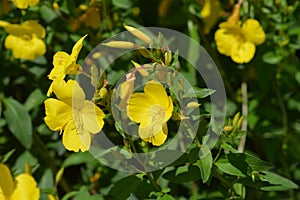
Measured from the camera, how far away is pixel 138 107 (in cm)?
147

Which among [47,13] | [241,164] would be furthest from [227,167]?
[47,13]

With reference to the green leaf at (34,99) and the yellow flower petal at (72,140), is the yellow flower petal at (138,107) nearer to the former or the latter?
the yellow flower petal at (72,140)

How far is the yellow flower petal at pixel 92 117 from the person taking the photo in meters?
1.40

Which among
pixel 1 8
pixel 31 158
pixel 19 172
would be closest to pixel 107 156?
pixel 19 172

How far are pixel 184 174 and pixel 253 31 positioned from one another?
705 millimetres

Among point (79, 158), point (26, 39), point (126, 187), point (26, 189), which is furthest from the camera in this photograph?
point (26, 39)

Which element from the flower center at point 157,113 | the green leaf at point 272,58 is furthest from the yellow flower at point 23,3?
the green leaf at point 272,58

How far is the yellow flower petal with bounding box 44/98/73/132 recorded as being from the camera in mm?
1444

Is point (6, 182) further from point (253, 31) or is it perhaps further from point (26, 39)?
point (253, 31)

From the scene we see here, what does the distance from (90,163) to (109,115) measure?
0.58m

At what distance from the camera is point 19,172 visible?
1981 mm

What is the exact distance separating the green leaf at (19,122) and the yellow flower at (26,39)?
180mm

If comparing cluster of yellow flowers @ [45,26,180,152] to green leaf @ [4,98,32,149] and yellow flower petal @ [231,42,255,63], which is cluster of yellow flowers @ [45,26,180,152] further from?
yellow flower petal @ [231,42,255,63]

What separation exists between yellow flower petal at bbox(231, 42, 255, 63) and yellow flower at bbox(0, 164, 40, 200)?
85 cm
